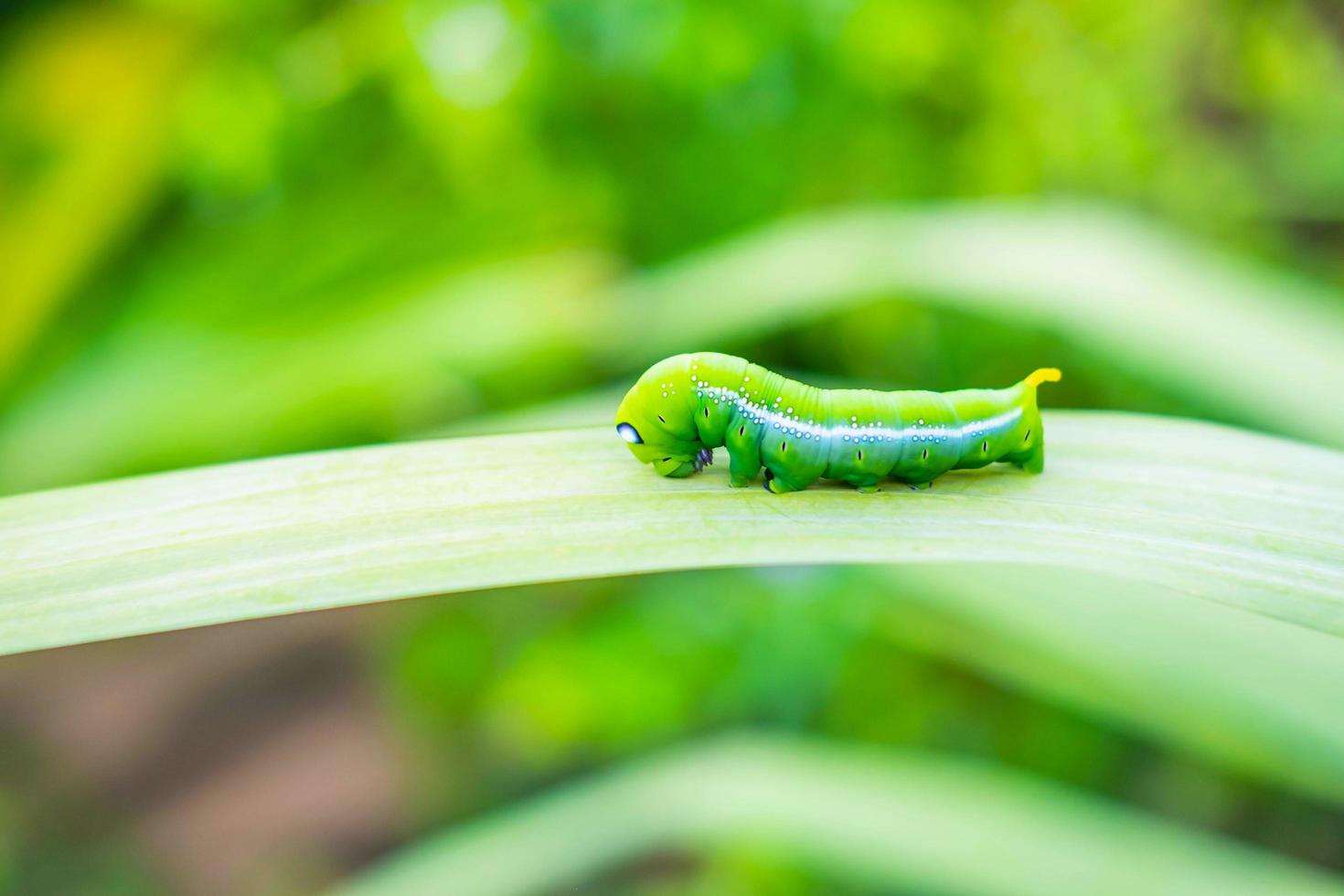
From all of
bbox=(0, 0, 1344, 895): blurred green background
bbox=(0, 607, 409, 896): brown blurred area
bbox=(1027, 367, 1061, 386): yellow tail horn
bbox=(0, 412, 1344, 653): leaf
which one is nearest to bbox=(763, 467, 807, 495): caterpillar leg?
bbox=(0, 412, 1344, 653): leaf

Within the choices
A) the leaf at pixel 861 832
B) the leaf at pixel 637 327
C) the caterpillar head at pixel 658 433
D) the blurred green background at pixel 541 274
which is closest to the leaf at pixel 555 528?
the caterpillar head at pixel 658 433

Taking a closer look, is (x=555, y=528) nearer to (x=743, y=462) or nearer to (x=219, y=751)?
(x=743, y=462)

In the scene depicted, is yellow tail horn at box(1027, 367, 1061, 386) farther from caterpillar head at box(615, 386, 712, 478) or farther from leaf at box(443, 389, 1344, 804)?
caterpillar head at box(615, 386, 712, 478)

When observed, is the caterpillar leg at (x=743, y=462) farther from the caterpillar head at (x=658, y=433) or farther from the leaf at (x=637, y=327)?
the leaf at (x=637, y=327)

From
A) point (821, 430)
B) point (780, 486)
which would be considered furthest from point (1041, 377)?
→ point (780, 486)

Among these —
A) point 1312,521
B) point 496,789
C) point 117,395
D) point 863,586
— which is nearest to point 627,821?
point 863,586

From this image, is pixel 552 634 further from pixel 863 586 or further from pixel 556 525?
pixel 556 525
